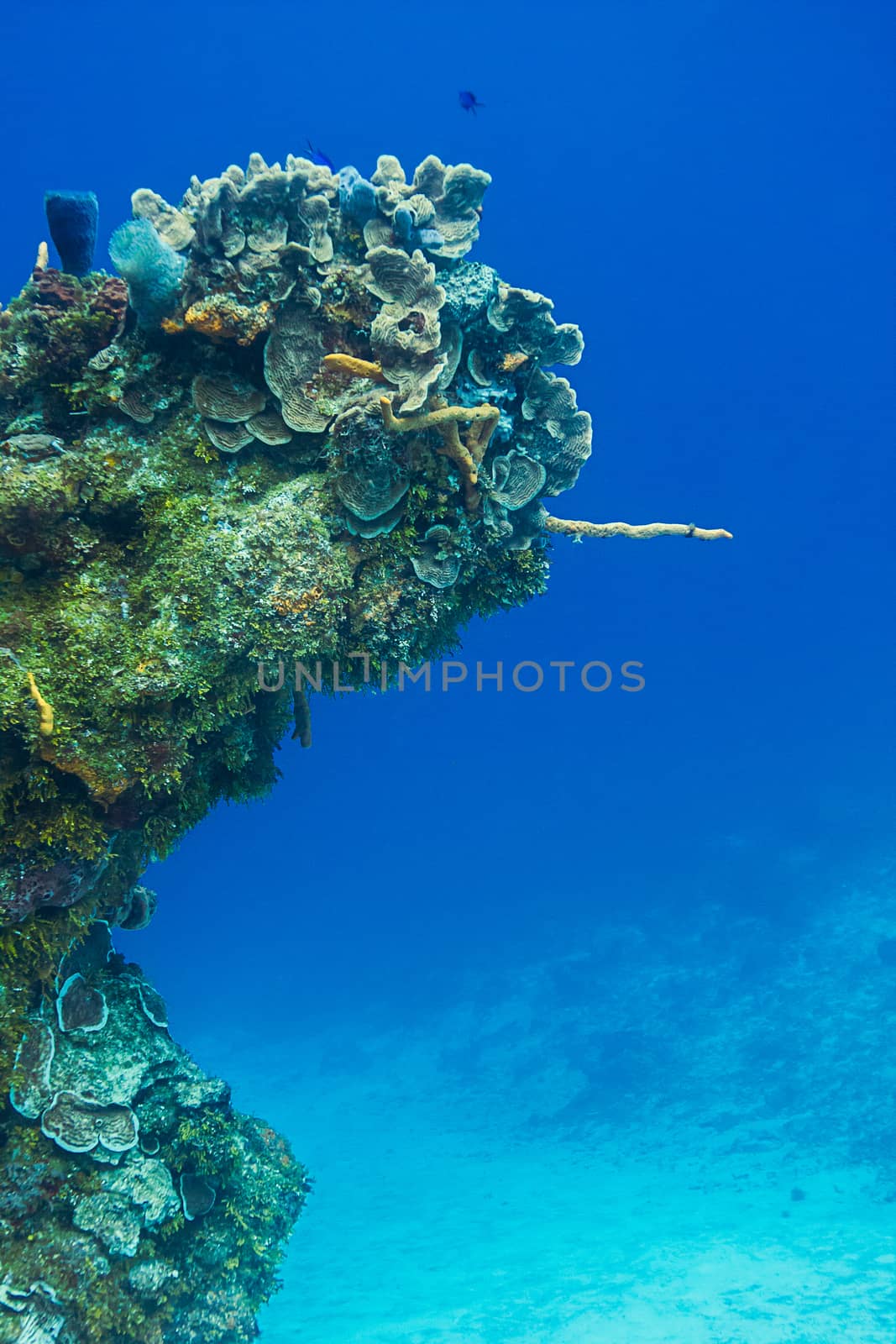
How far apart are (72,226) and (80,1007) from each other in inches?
292

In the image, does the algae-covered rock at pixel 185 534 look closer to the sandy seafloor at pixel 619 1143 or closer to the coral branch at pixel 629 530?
the coral branch at pixel 629 530

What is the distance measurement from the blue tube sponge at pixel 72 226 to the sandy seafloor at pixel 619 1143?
1874 cm

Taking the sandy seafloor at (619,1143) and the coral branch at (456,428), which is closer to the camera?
the coral branch at (456,428)

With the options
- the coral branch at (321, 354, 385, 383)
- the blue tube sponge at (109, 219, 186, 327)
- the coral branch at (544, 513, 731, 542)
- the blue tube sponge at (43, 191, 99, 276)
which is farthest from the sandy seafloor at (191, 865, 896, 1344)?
the blue tube sponge at (43, 191, 99, 276)

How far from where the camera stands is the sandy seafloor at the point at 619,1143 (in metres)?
15.9

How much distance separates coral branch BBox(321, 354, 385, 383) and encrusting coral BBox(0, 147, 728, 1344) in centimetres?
3

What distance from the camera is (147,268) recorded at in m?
5.79

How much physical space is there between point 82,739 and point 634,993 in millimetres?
30570

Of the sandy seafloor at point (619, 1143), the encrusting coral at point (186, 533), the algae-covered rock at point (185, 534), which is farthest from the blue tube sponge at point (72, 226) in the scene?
the sandy seafloor at point (619, 1143)

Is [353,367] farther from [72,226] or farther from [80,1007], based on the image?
[80,1007]

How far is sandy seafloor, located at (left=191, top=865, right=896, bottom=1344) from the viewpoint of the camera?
15.9 meters

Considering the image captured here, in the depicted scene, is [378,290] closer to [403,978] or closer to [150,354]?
[150,354]

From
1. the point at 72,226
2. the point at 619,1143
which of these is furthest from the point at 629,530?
the point at 619,1143

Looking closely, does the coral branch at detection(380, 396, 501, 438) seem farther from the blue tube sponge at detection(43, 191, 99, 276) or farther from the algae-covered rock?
the blue tube sponge at detection(43, 191, 99, 276)
